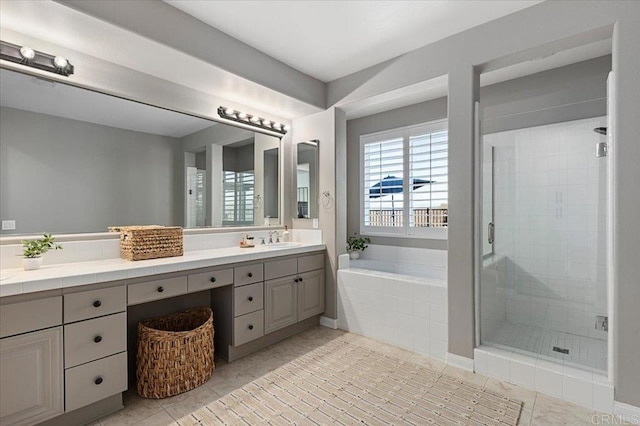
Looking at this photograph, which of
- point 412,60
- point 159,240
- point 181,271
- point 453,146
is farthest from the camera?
point 412,60

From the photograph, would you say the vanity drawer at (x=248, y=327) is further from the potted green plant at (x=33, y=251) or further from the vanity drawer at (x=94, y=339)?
the potted green plant at (x=33, y=251)

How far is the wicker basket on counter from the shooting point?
222cm

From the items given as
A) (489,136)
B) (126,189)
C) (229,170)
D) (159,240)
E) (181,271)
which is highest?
(489,136)

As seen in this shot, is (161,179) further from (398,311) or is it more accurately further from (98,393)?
(398,311)

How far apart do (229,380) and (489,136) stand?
279cm

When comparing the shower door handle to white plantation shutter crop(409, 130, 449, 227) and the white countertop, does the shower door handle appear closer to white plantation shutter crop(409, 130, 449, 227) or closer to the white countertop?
white plantation shutter crop(409, 130, 449, 227)

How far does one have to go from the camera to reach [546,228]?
112 inches

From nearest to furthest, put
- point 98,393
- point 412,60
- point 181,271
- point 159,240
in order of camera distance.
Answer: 1. point 98,393
2. point 181,271
3. point 159,240
4. point 412,60

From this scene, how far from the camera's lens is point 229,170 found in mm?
3143

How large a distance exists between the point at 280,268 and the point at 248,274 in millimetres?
357

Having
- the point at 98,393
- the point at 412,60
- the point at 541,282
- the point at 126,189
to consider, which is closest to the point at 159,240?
the point at 126,189

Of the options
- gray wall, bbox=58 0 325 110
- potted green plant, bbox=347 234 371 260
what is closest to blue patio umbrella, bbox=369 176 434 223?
potted green plant, bbox=347 234 371 260

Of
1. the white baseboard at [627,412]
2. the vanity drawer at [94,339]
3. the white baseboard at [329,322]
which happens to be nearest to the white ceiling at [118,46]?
the vanity drawer at [94,339]

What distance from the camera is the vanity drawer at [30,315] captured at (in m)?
1.51
